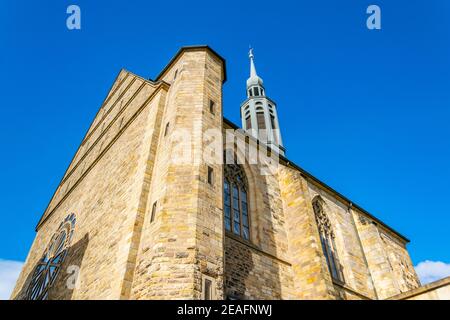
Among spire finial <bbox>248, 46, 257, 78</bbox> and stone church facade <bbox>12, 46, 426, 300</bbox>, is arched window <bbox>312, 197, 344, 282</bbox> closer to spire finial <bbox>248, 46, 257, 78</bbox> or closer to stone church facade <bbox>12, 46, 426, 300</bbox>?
stone church facade <bbox>12, 46, 426, 300</bbox>

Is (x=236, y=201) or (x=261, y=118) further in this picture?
(x=261, y=118)

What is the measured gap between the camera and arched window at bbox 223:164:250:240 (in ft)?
34.2

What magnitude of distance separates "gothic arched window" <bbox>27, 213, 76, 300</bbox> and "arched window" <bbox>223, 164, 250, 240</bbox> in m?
5.98

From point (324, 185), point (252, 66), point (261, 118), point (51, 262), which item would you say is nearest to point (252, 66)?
point (252, 66)

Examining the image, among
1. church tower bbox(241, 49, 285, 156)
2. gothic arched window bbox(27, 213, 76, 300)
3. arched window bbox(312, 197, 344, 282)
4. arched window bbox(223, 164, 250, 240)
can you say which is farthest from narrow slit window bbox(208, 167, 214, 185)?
church tower bbox(241, 49, 285, 156)

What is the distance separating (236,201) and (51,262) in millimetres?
7173

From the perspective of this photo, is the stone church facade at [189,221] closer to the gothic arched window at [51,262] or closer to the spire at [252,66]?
the gothic arched window at [51,262]

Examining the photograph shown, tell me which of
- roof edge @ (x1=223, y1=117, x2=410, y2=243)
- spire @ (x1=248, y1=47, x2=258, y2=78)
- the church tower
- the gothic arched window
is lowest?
the gothic arched window

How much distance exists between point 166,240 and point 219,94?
18.0 ft

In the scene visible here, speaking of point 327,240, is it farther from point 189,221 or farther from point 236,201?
point 189,221

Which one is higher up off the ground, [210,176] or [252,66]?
[252,66]

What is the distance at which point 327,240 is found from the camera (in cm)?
1405

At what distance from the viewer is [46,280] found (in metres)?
11.6
